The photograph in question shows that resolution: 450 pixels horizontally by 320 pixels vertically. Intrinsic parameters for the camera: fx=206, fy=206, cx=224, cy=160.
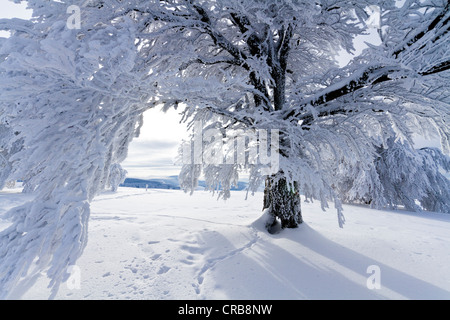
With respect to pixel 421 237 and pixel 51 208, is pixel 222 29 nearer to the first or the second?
pixel 51 208

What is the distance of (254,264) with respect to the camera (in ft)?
10.8

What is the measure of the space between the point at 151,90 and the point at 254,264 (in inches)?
117

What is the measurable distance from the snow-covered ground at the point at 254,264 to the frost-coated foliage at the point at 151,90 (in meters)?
0.85

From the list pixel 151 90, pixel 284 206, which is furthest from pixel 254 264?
pixel 151 90

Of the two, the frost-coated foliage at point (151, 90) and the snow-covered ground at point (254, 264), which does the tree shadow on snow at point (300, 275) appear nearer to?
the snow-covered ground at point (254, 264)

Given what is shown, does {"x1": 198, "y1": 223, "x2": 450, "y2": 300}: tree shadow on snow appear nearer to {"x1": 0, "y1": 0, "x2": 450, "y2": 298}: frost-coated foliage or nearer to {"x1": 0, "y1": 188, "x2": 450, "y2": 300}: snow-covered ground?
{"x1": 0, "y1": 188, "x2": 450, "y2": 300}: snow-covered ground

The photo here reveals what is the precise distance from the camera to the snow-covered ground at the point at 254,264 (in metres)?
2.61

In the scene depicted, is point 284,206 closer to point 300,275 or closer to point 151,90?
point 300,275

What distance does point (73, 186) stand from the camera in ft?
6.58

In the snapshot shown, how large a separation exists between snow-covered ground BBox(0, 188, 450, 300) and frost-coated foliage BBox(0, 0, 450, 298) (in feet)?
2.78

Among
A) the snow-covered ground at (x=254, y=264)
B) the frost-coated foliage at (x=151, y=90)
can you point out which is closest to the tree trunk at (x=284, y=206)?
the snow-covered ground at (x=254, y=264)

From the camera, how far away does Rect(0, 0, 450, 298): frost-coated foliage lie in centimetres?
190
